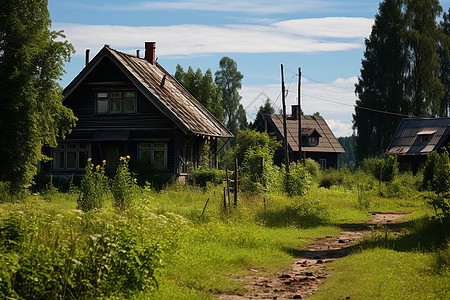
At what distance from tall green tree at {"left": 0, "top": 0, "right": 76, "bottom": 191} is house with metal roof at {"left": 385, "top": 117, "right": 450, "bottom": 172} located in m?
33.6

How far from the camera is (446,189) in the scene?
15805mm

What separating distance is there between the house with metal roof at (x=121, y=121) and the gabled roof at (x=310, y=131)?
1025 inches

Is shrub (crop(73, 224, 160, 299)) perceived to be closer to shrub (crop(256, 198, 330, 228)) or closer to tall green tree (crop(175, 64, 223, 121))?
shrub (crop(256, 198, 330, 228))

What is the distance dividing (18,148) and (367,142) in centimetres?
4386

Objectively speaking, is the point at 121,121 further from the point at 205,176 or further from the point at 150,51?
the point at 150,51

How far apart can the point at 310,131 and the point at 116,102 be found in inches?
1230

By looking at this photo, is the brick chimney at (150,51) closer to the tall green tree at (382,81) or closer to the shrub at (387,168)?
the shrub at (387,168)

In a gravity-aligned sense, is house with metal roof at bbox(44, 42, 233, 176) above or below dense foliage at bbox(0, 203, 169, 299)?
above

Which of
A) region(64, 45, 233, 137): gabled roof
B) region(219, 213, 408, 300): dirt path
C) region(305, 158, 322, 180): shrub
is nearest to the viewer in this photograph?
region(219, 213, 408, 300): dirt path

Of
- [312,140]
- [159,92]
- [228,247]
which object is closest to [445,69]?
[312,140]

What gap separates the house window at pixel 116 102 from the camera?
3391 cm

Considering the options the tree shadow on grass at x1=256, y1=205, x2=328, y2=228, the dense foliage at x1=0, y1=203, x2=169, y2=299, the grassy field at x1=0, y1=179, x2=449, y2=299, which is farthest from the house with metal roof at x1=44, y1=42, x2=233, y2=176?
the dense foliage at x1=0, y1=203, x2=169, y2=299

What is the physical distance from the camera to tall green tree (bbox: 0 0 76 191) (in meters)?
24.4

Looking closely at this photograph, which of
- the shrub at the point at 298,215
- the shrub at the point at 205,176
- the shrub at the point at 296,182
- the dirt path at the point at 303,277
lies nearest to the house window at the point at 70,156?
the shrub at the point at 205,176
